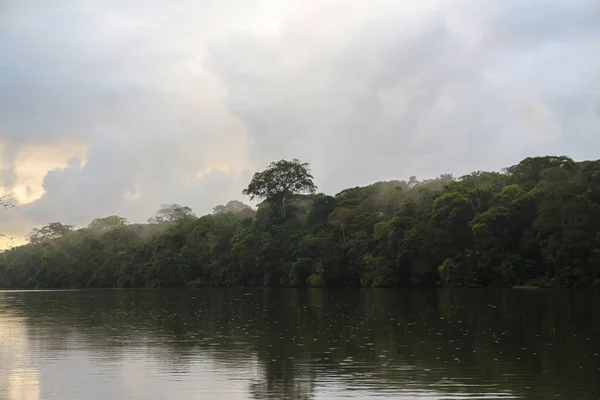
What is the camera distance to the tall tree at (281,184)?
115 meters

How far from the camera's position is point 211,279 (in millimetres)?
120812

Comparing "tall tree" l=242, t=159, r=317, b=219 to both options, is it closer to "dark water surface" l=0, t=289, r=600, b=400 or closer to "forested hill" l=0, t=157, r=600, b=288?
"forested hill" l=0, t=157, r=600, b=288

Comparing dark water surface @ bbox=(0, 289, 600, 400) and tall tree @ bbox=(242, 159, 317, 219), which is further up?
tall tree @ bbox=(242, 159, 317, 219)

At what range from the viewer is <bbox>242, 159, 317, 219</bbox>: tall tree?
114812 millimetres

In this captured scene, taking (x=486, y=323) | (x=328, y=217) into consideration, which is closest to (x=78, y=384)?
(x=486, y=323)

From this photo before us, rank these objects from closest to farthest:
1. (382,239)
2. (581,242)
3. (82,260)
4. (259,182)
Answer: (581,242) < (382,239) < (259,182) < (82,260)

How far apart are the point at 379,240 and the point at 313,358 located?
7321 centimetres

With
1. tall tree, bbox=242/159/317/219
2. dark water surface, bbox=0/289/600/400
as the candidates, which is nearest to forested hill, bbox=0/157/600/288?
tall tree, bbox=242/159/317/219

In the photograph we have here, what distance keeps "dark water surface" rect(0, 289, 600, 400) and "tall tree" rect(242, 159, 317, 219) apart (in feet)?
257

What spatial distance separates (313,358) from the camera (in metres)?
21.2

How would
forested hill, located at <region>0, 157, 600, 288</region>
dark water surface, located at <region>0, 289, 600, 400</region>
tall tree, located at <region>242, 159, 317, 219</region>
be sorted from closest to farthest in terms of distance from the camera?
dark water surface, located at <region>0, 289, 600, 400</region> → forested hill, located at <region>0, 157, 600, 288</region> → tall tree, located at <region>242, 159, 317, 219</region>

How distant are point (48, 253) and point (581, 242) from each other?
118930 mm

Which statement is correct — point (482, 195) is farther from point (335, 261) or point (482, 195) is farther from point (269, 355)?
point (269, 355)

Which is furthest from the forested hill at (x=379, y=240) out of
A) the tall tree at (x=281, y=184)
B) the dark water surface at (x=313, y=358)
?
the dark water surface at (x=313, y=358)
